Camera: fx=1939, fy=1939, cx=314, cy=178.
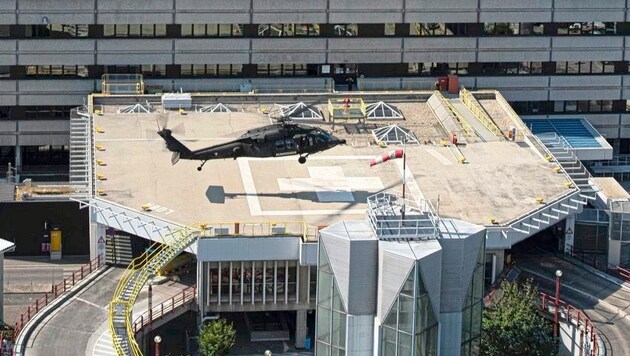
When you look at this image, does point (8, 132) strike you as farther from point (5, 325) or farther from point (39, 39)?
point (5, 325)

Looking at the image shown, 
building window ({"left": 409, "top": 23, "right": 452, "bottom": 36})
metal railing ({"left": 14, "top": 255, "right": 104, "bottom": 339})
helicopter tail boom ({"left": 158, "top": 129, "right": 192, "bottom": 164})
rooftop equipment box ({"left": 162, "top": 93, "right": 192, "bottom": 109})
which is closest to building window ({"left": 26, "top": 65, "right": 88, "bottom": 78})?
rooftop equipment box ({"left": 162, "top": 93, "right": 192, "bottom": 109})

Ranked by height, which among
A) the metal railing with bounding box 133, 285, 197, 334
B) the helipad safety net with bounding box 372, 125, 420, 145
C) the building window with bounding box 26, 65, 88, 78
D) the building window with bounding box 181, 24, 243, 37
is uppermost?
the building window with bounding box 181, 24, 243, 37

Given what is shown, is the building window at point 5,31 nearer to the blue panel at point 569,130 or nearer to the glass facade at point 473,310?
the blue panel at point 569,130

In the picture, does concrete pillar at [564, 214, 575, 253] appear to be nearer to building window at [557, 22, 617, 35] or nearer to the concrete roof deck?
the concrete roof deck

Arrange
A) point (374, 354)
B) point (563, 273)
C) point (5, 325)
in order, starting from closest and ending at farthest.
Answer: point (374, 354)
point (5, 325)
point (563, 273)

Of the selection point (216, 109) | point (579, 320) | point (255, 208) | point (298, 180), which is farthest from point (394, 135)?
point (579, 320)

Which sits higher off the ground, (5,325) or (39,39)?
(39,39)

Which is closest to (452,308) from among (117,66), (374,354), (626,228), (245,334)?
(374,354)
